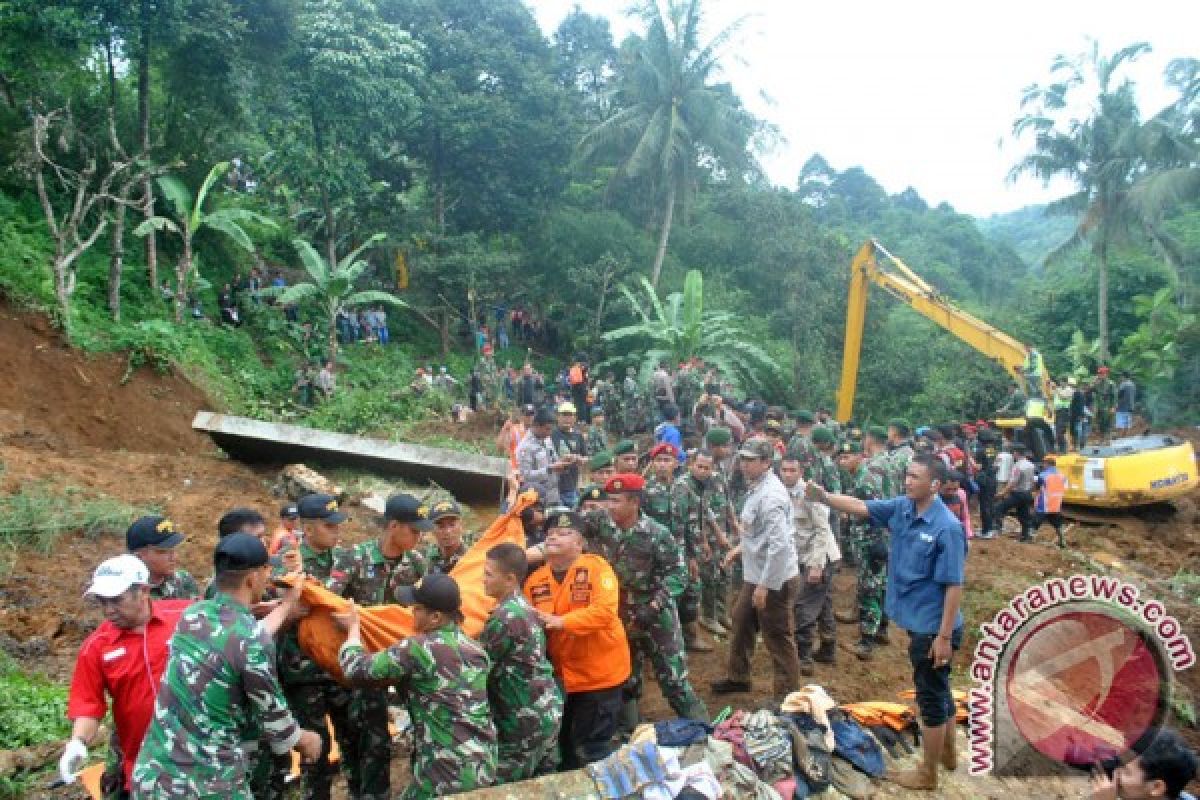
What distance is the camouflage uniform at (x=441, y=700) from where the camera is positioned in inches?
129

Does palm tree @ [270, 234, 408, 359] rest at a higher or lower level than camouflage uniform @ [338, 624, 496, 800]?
higher

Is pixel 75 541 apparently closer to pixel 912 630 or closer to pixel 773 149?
pixel 912 630

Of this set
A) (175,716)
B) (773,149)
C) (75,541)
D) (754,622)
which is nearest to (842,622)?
(754,622)

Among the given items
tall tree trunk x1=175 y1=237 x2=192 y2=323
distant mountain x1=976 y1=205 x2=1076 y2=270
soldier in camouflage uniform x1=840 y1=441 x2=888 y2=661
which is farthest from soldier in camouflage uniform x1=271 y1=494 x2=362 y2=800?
distant mountain x1=976 y1=205 x2=1076 y2=270

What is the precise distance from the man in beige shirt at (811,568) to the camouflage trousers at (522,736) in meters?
3.04

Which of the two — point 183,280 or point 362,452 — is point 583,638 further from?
point 183,280

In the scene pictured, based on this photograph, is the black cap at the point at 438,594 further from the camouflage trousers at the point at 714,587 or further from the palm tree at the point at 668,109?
the palm tree at the point at 668,109

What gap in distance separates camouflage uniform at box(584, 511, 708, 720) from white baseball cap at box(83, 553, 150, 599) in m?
2.60

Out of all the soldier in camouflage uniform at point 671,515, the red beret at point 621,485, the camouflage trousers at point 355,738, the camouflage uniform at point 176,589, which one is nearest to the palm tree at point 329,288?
the soldier in camouflage uniform at point 671,515

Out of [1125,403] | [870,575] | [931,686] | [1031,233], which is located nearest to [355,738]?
[931,686]

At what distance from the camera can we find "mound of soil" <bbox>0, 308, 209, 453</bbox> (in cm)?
1104

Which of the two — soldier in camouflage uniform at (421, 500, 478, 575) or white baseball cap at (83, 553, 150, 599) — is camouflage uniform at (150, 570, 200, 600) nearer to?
white baseball cap at (83, 553, 150, 599)

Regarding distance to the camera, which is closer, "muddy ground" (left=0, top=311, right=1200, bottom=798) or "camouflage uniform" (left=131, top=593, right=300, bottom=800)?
"camouflage uniform" (left=131, top=593, right=300, bottom=800)

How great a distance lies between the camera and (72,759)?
308 centimetres
